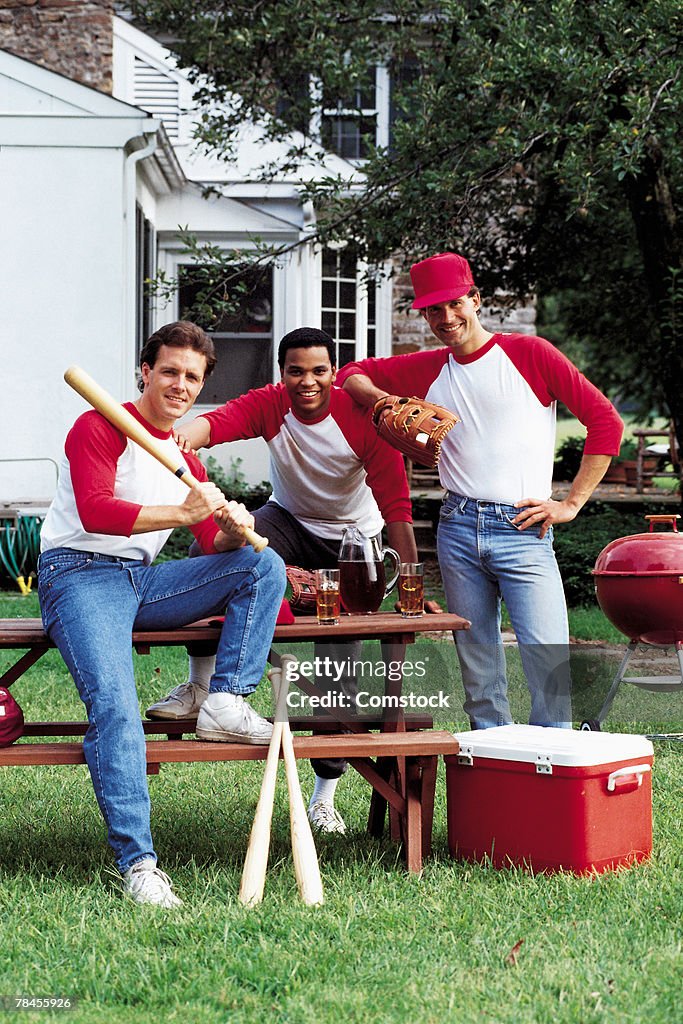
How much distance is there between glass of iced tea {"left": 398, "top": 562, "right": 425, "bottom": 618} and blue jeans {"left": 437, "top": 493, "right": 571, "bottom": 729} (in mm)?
374

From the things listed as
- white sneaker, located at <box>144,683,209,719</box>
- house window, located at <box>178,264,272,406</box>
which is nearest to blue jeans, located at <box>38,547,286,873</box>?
white sneaker, located at <box>144,683,209,719</box>

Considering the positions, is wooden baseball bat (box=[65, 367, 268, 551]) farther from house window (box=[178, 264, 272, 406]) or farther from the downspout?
house window (box=[178, 264, 272, 406])

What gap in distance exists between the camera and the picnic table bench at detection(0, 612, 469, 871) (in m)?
4.23

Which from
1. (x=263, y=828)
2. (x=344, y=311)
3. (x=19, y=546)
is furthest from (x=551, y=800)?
(x=344, y=311)

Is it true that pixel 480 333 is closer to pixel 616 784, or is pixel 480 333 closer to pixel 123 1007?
pixel 616 784

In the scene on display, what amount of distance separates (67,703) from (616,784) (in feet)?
13.1

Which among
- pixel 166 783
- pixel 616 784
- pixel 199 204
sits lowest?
pixel 166 783

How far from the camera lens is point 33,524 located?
37.3 ft

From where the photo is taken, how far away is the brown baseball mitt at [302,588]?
16.2 feet

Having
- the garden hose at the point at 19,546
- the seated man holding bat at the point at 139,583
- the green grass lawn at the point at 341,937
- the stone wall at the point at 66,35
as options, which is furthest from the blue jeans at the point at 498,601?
the stone wall at the point at 66,35

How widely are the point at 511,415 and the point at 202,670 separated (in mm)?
1555

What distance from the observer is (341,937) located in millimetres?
3693

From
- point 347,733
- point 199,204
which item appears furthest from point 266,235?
point 347,733

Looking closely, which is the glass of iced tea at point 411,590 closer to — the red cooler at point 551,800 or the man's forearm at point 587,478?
the red cooler at point 551,800
